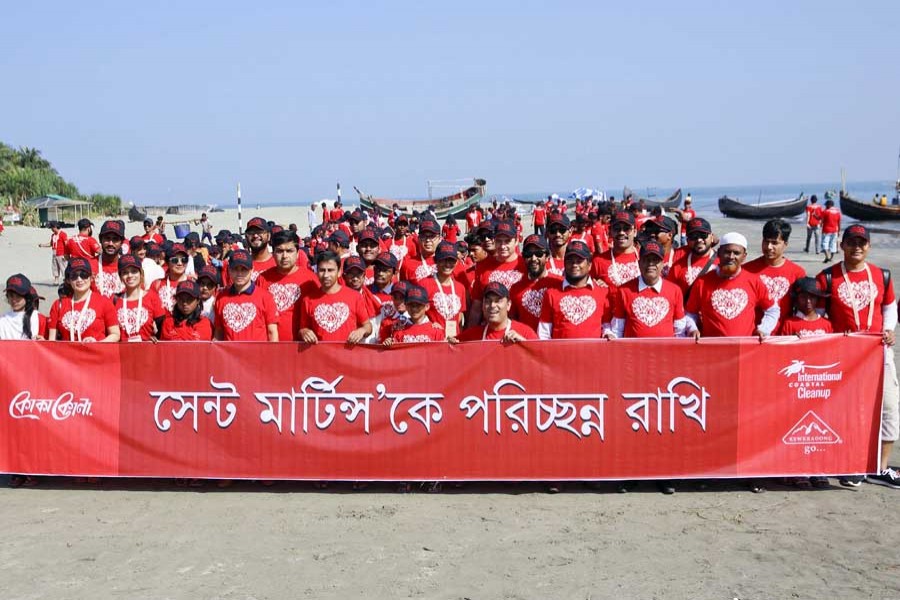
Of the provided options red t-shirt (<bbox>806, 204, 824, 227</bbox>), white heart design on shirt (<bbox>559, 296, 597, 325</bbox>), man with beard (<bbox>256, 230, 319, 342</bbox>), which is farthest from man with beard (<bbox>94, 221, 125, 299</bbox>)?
red t-shirt (<bbox>806, 204, 824, 227</bbox>)

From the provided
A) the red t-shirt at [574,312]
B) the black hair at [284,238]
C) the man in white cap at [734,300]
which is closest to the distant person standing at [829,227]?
the man in white cap at [734,300]

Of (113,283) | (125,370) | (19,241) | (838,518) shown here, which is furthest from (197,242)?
(19,241)

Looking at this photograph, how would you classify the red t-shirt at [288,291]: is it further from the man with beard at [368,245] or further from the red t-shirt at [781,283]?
the red t-shirt at [781,283]

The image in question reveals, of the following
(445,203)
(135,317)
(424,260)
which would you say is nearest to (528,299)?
(424,260)

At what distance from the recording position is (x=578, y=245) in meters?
6.24

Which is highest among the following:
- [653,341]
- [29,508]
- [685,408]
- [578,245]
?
[578,245]

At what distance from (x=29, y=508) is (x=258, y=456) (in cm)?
164

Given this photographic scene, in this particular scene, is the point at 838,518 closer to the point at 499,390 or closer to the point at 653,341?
the point at 653,341

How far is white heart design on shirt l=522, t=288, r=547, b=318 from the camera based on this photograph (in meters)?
6.83

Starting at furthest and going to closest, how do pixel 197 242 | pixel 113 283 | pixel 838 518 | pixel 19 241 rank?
pixel 19 241
pixel 197 242
pixel 113 283
pixel 838 518

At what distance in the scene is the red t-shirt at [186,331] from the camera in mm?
6715

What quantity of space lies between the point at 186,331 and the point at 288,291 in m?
0.86

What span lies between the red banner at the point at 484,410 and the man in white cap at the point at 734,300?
232 millimetres

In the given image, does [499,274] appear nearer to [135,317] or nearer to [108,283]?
[135,317]
